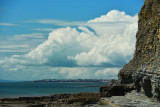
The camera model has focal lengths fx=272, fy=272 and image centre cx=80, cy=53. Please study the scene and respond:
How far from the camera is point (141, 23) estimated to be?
175ft

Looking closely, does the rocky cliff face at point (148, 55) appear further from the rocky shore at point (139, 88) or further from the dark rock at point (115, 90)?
the dark rock at point (115, 90)

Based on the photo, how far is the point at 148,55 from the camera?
1647 inches

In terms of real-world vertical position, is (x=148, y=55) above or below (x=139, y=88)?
above

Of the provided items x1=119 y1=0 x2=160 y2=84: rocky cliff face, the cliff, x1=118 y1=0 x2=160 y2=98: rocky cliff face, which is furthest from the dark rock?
x1=119 y1=0 x2=160 y2=84: rocky cliff face

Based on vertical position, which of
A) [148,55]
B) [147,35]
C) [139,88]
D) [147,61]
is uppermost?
[147,35]

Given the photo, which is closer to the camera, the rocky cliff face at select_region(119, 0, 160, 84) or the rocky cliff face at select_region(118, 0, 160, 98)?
the rocky cliff face at select_region(118, 0, 160, 98)

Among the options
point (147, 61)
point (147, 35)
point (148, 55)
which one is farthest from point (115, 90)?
point (147, 35)

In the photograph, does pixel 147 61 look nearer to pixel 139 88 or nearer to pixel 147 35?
pixel 139 88

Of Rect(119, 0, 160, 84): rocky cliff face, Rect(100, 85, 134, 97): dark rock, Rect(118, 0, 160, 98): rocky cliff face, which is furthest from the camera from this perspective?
Rect(100, 85, 134, 97): dark rock

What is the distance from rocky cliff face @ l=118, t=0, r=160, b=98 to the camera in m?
25.5

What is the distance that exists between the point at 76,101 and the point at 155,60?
14.4m

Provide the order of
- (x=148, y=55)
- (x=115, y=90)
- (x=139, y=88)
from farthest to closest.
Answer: (x=115, y=90) → (x=148, y=55) → (x=139, y=88)

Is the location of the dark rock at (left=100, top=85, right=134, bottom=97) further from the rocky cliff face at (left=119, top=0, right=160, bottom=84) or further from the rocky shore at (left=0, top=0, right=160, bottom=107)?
the rocky cliff face at (left=119, top=0, right=160, bottom=84)

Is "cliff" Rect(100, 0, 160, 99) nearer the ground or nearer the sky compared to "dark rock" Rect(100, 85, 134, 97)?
nearer the sky
